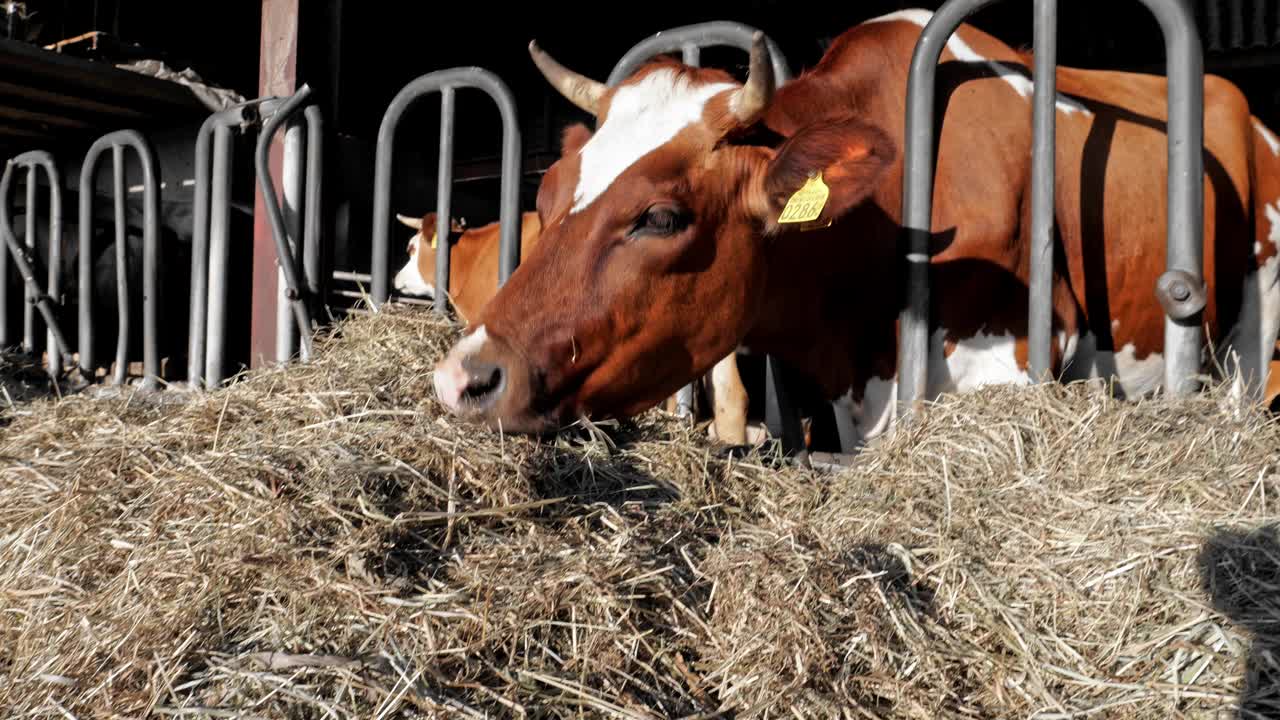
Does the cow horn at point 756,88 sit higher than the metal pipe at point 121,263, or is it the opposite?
the cow horn at point 756,88

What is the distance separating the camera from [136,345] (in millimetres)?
7980

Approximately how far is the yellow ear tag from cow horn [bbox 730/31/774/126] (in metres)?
0.26

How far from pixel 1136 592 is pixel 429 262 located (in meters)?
6.98

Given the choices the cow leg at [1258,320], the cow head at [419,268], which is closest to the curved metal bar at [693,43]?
the cow leg at [1258,320]

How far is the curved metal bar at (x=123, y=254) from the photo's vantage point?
15.5 feet

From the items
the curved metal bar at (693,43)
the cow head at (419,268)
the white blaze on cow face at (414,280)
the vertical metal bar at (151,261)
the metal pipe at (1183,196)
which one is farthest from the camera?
the white blaze on cow face at (414,280)

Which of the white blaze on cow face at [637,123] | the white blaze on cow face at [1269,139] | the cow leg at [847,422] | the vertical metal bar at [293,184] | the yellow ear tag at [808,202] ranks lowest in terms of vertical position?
the cow leg at [847,422]

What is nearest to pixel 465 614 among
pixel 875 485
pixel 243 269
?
pixel 875 485

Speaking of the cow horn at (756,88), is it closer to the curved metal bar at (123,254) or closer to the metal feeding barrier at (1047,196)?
the metal feeding barrier at (1047,196)

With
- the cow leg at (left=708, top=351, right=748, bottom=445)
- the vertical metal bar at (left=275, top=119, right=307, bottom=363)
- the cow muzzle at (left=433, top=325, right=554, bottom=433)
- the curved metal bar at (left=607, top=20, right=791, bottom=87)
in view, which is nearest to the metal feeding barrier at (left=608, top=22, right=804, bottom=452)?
the curved metal bar at (left=607, top=20, right=791, bottom=87)

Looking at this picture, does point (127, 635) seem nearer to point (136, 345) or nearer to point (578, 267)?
point (578, 267)

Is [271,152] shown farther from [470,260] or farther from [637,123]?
[470,260]

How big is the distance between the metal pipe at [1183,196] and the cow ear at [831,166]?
73 centimetres

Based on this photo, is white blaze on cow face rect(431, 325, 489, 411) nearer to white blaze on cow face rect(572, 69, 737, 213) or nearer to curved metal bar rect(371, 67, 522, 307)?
white blaze on cow face rect(572, 69, 737, 213)
